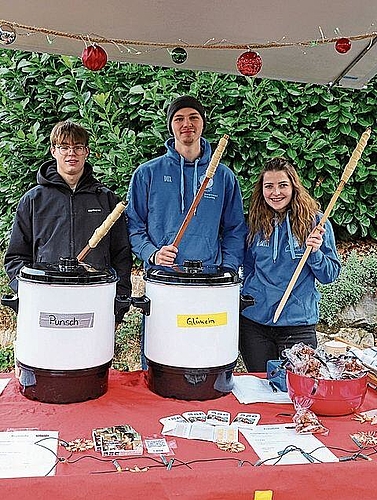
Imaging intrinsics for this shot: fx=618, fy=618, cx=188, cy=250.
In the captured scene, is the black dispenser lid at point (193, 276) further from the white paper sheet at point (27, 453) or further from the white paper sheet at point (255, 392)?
the white paper sheet at point (27, 453)

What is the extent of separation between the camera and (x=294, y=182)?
2463 millimetres

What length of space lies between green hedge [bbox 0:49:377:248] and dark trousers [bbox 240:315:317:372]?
6.73ft

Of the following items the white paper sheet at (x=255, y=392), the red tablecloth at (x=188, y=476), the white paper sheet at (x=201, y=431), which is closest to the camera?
the red tablecloth at (x=188, y=476)

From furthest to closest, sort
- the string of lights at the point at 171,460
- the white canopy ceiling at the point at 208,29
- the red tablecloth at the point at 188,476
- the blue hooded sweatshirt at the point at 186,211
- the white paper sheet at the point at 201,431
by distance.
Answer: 1. the blue hooded sweatshirt at the point at 186,211
2. the white canopy ceiling at the point at 208,29
3. the white paper sheet at the point at 201,431
4. the string of lights at the point at 171,460
5. the red tablecloth at the point at 188,476

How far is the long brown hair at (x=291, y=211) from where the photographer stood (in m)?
2.40

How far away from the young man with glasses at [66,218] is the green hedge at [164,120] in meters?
1.85

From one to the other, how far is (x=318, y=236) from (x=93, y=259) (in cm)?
86

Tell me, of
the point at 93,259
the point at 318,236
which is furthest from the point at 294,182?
the point at 93,259

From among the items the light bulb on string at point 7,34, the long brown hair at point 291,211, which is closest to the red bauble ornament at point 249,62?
the long brown hair at point 291,211

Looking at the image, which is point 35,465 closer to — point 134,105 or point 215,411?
point 215,411

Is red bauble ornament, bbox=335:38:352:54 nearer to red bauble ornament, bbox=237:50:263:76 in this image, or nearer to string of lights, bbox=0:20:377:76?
string of lights, bbox=0:20:377:76

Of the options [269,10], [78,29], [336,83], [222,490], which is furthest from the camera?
[336,83]

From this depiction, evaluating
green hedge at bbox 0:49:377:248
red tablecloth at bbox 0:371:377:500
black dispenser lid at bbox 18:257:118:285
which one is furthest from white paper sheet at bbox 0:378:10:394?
green hedge at bbox 0:49:377:248

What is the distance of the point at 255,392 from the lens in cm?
179
